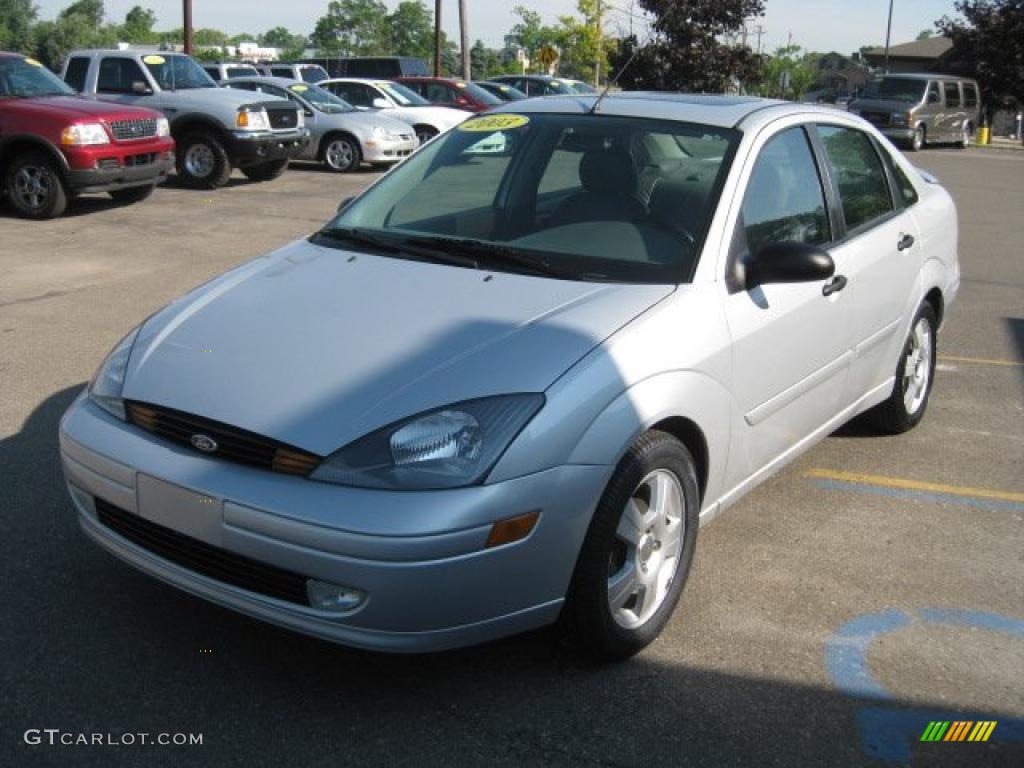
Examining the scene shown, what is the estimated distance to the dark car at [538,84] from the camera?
29.2 metres

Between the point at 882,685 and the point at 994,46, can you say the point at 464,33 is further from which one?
the point at 882,685

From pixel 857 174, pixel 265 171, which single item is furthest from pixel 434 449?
pixel 265 171

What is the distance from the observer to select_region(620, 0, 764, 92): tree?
108ft

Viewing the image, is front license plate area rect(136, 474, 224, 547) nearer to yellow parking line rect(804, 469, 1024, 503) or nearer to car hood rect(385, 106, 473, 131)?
yellow parking line rect(804, 469, 1024, 503)

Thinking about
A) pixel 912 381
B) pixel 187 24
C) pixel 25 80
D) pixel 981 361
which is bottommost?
pixel 981 361

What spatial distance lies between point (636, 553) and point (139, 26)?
138 metres

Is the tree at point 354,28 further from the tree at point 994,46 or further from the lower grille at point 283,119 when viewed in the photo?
the lower grille at point 283,119

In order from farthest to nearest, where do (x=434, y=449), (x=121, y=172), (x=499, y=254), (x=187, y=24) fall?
(x=187, y=24) → (x=121, y=172) → (x=499, y=254) → (x=434, y=449)

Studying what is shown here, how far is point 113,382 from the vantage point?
3479 mm

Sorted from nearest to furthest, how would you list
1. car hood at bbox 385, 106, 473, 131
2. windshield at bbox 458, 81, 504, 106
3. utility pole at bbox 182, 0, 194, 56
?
car hood at bbox 385, 106, 473, 131 < windshield at bbox 458, 81, 504, 106 < utility pole at bbox 182, 0, 194, 56

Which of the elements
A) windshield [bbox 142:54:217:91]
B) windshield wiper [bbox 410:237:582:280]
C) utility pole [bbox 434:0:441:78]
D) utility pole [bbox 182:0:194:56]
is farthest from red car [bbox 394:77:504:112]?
windshield wiper [bbox 410:237:582:280]

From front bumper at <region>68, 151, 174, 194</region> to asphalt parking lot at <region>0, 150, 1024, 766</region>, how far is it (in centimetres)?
713

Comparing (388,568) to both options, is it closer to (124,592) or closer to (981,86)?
(124,592)

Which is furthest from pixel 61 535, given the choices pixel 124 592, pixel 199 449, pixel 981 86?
pixel 981 86
